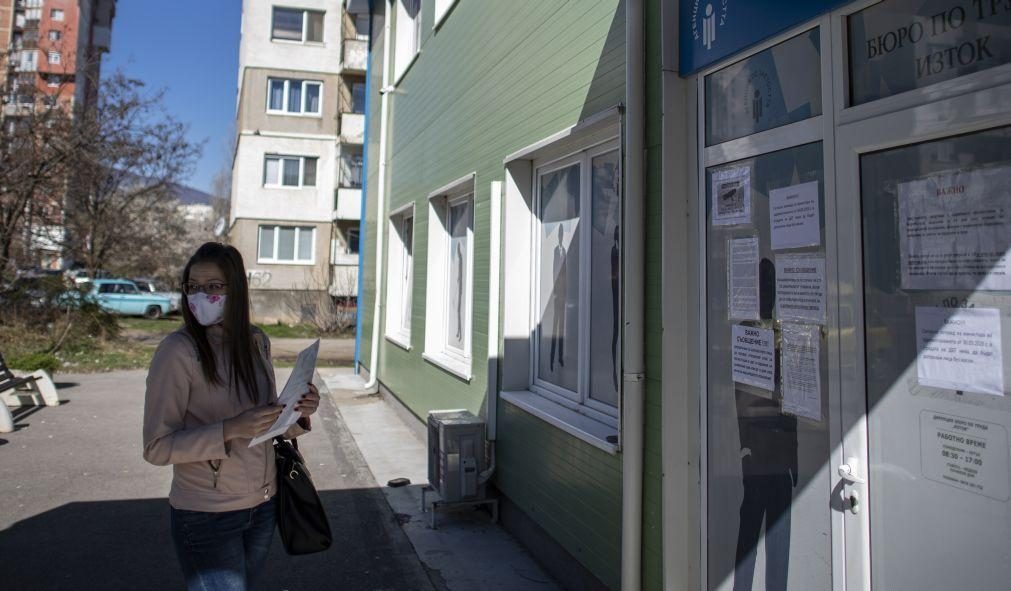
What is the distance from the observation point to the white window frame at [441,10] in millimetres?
7498

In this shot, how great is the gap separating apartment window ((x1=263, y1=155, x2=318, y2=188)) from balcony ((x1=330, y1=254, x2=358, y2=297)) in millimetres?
3241

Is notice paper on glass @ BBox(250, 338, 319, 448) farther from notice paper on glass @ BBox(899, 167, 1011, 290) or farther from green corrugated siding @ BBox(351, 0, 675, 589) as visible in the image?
notice paper on glass @ BBox(899, 167, 1011, 290)

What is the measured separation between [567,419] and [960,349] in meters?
2.55

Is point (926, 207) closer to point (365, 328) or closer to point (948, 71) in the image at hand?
point (948, 71)

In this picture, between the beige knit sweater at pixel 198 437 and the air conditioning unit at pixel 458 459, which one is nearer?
the beige knit sweater at pixel 198 437

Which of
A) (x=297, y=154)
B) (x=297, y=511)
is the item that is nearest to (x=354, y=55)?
(x=297, y=154)

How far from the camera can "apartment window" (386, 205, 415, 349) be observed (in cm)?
984

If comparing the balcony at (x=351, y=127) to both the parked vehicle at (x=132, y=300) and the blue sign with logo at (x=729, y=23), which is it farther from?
the blue sign with logo at (x=729, y=23)

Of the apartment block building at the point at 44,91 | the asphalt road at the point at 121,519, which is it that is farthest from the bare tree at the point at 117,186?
the asphalt road at the point at 121,519

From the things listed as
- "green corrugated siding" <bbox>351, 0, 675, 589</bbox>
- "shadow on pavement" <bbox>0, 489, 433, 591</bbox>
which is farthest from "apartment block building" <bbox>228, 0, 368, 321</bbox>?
"shadow on pavement" <bbox>0, 489, 433, 591</bbox>

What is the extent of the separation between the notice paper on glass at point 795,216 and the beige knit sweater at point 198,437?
2.09 m

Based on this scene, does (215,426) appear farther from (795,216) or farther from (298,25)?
(298,25)

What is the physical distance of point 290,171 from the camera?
1048 inches

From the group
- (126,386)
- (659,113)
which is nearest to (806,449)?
(659,113)
